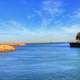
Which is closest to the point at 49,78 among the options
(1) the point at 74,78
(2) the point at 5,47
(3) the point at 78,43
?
(1) the point at 74,78

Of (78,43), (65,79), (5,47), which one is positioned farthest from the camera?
(78,43)

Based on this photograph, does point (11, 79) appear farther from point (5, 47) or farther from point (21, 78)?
point (5, 47)

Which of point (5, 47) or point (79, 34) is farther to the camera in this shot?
point (79, 34)

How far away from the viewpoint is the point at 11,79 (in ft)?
89.3

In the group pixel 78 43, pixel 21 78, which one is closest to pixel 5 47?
pixel 78 43

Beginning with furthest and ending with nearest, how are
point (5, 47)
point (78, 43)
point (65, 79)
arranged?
point (78, 43), point (5, 47), point (65, 79)

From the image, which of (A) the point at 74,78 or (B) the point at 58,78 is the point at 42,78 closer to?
(B) the point at 58,78

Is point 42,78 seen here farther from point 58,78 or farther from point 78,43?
point 78,43

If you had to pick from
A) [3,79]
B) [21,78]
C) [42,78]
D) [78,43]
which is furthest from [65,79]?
[78,43]

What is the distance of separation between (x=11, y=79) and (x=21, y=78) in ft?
4.04

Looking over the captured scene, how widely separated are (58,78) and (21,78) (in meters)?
4.26

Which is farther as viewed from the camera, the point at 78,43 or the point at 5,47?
the point at 78,43

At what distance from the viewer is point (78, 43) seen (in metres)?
148

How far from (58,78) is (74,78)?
1.85m
